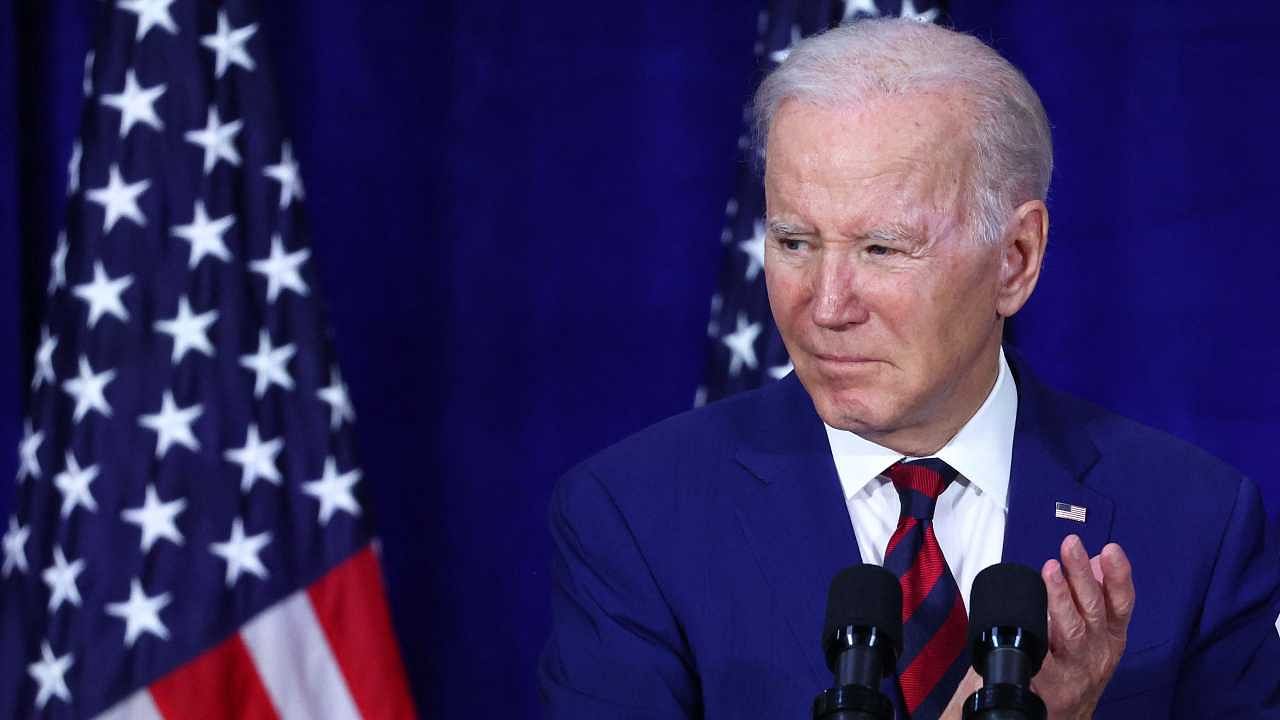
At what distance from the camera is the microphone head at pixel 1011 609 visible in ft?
4.17

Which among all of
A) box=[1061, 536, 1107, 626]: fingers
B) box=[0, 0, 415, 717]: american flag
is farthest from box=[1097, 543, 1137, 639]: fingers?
box=[0, 0, 415, 717]: american flag

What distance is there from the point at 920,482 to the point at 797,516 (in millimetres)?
174

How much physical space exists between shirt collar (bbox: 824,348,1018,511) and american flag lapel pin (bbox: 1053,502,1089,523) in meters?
0.07

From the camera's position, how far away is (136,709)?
3.04 m

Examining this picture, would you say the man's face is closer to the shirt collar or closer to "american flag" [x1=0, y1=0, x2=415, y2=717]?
the shirt collar

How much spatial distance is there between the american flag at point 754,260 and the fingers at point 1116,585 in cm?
168

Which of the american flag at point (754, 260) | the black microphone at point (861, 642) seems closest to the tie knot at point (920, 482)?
the black microphone at point (861, 642)

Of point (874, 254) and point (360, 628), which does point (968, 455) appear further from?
point (360, 628)

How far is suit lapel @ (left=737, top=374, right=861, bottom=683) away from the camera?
202cm

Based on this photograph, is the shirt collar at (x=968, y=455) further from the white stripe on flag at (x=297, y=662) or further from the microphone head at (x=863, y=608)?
the white stripe on flag at (x=297, y=662)

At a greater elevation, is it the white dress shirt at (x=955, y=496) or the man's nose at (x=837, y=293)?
the man's nose at (x=837, y=293)

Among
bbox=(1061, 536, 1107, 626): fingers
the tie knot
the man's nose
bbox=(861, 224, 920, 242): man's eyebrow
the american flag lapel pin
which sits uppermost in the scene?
bbox=(861, 224, 920, 242): man's eyebrow

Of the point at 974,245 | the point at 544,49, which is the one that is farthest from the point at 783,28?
the point at 974,245

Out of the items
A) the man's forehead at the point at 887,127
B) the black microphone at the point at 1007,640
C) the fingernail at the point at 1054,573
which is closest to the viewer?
the black microphone at the point at 1007,640
